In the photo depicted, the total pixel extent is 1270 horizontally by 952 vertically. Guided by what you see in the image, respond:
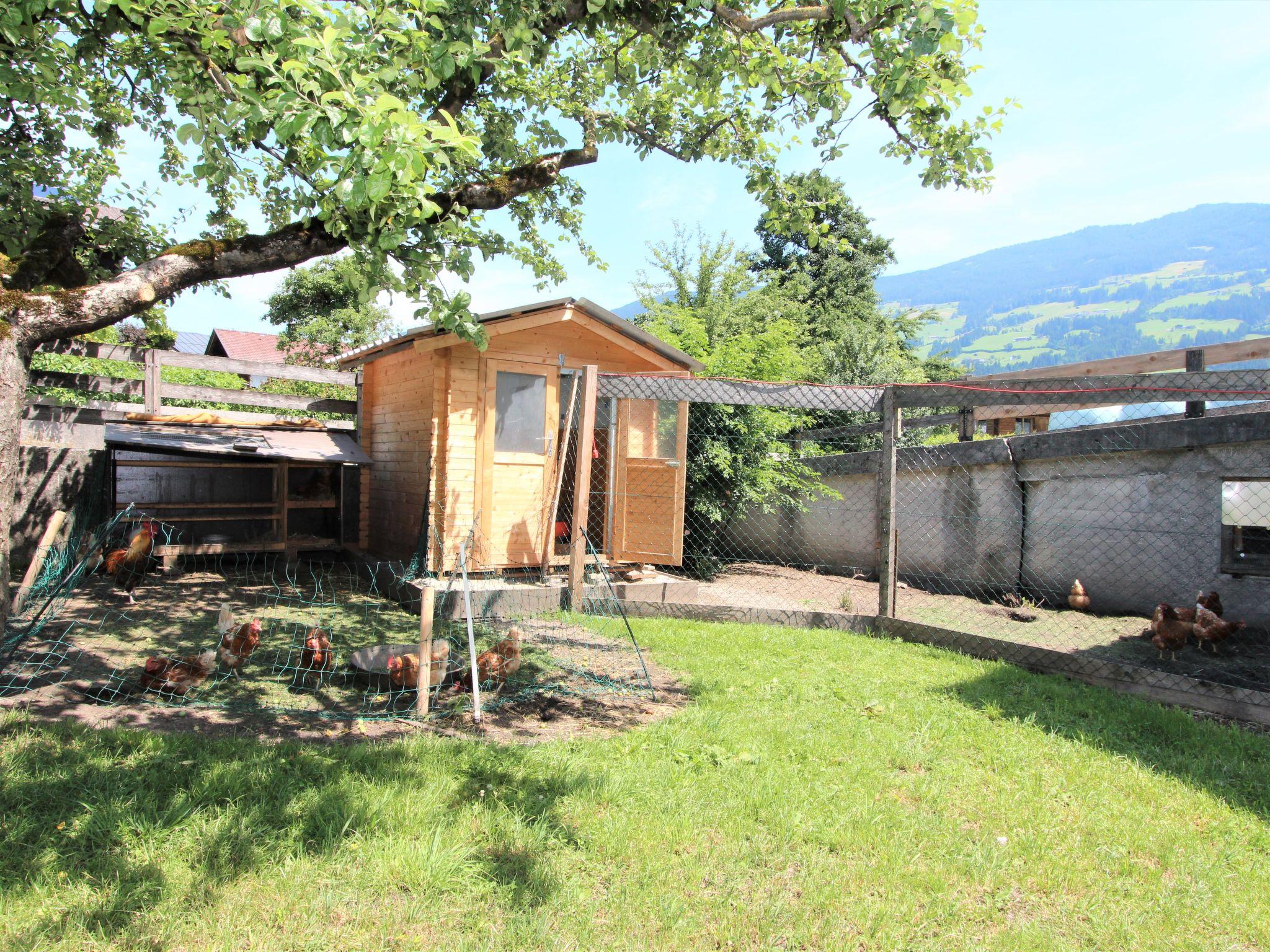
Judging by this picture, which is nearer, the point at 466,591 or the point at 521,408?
the point at 466,591

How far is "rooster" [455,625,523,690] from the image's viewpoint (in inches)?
197

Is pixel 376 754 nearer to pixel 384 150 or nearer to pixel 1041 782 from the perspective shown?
pixel 384 150

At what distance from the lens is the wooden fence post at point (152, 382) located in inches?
352

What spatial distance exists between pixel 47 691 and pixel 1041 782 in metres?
6.04

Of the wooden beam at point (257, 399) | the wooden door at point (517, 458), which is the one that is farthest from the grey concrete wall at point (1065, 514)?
the wooden beam at point (257, 399)

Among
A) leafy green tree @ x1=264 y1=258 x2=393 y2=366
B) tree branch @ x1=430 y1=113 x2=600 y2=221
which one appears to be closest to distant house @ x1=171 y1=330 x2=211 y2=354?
leafy green tree @ x1=264 y1=258 x2=393 y2=366

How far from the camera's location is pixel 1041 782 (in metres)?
3.62

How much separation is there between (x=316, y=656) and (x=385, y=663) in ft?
1.83

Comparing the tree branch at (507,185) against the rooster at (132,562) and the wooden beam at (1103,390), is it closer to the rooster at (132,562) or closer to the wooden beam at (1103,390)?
the wooden beam at (1103,390)

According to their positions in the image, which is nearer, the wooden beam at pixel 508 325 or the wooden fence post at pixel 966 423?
the wooden beam at pixel 508 325

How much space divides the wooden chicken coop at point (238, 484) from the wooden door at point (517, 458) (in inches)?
103

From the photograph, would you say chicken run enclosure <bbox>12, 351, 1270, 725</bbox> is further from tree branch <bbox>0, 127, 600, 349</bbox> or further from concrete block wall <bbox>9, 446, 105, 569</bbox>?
tree branch <bbox>0, 127, 600, 349</bbox>

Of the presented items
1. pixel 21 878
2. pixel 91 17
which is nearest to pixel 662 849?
pixel 21 878

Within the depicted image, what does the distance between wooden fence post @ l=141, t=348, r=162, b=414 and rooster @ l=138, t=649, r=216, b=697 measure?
5.61m
